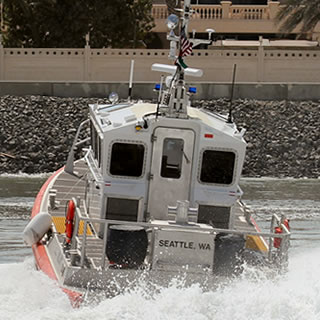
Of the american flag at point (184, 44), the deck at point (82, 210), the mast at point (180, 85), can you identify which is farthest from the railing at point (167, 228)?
the american flag at point (184, 44)

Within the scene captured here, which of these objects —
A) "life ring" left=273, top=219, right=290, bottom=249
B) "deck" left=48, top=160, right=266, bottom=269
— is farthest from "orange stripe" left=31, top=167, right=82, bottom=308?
"life ring" left=273, top=219, right=290, bottom=249

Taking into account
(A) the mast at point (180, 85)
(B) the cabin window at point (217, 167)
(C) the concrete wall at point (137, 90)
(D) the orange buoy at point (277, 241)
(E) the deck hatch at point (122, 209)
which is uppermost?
(A) the mast at point (180, 85)

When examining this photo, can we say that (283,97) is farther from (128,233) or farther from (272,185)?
(128,233)

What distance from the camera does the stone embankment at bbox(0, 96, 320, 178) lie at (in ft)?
99.0

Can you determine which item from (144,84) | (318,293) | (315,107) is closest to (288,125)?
(315,107)

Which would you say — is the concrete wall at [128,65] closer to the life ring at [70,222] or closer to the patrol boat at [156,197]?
the patrol boat at [156,197]

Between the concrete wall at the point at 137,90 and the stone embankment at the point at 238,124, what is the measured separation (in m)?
0.45

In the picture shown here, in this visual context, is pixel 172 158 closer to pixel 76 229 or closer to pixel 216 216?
pixel 216 216

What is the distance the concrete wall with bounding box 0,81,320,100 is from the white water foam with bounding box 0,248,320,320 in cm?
2228

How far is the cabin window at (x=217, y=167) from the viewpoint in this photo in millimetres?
12727

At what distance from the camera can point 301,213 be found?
2311 cm

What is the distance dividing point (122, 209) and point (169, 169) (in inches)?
29.7

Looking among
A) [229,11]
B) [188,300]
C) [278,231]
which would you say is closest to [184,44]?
[278,231]

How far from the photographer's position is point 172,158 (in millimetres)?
12750
